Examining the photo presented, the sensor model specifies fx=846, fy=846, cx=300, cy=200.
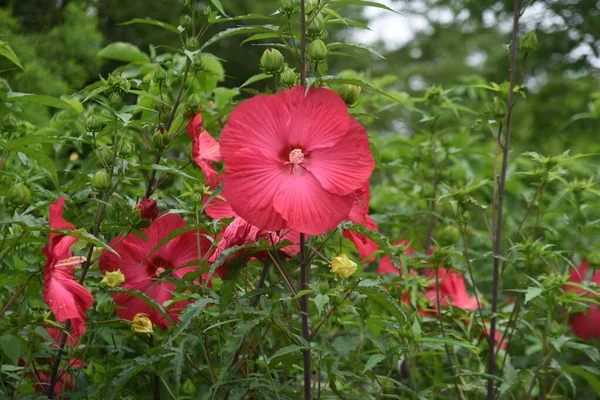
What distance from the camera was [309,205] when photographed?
117 centimetres

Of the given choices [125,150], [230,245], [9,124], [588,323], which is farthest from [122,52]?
[588,323]

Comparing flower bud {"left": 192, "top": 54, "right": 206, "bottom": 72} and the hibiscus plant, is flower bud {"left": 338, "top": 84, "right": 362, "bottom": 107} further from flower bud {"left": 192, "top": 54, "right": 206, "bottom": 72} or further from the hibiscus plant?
flower bud {"left": 192, "top": 54, "right": 206, "bottom": 72}

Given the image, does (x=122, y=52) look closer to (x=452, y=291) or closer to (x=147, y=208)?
(x=147, y=208)

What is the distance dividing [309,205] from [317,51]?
0.23 metres

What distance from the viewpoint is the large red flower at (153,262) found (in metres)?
1.44

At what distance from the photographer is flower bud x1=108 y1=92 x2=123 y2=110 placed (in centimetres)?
135

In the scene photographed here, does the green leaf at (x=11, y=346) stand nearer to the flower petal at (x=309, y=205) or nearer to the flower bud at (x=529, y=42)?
the flower petal at (x=309, y=205)

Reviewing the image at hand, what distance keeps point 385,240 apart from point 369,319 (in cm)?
39

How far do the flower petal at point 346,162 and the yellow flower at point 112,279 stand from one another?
36 cm

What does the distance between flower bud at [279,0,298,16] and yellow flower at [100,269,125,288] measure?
0.48 meters

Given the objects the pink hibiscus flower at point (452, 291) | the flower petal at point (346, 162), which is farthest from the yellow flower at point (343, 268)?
the pink hibiscus flower at point (452, 291)

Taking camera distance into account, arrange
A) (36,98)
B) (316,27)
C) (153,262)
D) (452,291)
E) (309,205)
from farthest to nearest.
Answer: (452,291)
(153,262)
(36,98)
(316,27)
(309,205)

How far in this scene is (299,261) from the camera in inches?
51.2

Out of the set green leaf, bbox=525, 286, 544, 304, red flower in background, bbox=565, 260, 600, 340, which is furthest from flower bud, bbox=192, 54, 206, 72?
red flower in background, bbox=565, 260, 600, 340
